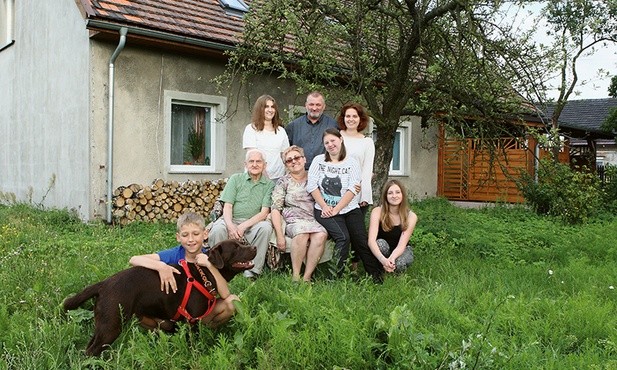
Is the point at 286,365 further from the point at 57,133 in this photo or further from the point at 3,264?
the point at 57,133

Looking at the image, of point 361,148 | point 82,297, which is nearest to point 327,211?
point 361,148

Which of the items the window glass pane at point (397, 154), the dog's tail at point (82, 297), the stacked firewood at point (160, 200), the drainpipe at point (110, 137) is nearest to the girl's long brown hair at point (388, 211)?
the dog's tail at point (82, 297)

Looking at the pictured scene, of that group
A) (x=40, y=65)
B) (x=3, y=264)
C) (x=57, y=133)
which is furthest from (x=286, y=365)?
(x=40, y=65)

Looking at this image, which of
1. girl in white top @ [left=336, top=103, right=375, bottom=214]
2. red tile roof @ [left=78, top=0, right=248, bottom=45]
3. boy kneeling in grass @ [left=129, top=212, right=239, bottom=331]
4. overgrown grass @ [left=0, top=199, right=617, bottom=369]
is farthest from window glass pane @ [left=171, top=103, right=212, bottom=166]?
boy kneeling in grass @ [left=129, top=212, right=239, bottom=331]

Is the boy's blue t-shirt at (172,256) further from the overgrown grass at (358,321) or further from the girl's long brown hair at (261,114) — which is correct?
the girl's long brown hair at (261,114)

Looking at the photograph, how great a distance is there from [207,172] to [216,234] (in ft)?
17.6

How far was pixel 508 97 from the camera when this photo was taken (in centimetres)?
826

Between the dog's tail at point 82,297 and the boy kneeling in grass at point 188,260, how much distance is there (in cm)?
26

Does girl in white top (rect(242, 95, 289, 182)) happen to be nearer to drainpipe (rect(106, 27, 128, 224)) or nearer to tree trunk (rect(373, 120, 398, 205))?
tree trunk (rect(373, 120, 398, 205))

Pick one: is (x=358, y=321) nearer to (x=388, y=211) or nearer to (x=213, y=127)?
(x=388, y=211)

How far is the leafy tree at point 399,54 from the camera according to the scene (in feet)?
23.9

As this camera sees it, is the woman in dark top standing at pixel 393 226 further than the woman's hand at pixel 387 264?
Yes

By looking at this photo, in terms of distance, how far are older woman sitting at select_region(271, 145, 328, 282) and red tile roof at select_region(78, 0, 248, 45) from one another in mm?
4902

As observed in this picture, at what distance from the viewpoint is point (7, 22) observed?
12.6 metres
